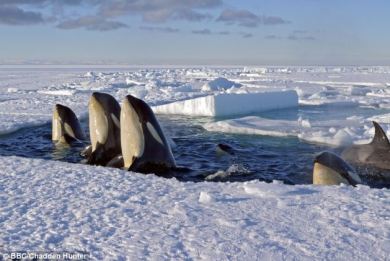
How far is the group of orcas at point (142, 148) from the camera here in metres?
7.15

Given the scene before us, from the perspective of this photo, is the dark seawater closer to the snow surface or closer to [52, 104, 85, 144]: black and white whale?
[52, 104, 85, 144]: black and white whale

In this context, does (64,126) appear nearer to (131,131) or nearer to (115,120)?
(115,120)

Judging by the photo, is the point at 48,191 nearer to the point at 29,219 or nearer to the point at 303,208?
the point at 29,219

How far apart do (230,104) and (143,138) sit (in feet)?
42.8

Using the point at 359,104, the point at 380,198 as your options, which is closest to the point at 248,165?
the point at 380,198

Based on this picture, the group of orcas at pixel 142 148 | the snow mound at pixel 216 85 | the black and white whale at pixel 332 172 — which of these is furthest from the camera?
the snow mound at pixel 216 85

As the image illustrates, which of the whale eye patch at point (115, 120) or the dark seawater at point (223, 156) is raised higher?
the whale eye patch at point (115, 120)

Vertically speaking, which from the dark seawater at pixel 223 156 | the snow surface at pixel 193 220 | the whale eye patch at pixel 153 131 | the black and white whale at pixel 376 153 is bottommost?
the dark seawater at pixel 223 156

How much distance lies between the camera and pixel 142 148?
8.11m

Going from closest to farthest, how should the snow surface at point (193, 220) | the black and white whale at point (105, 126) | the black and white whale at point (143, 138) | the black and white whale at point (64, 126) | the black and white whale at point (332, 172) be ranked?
the snow surface at point (193, 220), the black and white whale at point (332, 172), the black and white whale at point (143, 138), the black and white whale at point (105, 126), the black and white whale at point (64, 126)

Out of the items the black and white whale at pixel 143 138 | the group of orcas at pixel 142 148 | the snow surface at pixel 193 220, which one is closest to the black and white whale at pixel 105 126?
the group of orcas at pixel 142 148

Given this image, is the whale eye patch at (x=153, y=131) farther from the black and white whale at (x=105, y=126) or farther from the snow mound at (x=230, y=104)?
the snow mound at (x=230, y=104)

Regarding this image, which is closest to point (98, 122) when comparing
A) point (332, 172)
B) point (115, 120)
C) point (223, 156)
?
point (115, 120)

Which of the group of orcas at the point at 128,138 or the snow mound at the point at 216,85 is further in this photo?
the snow mound at the point at 216,85
